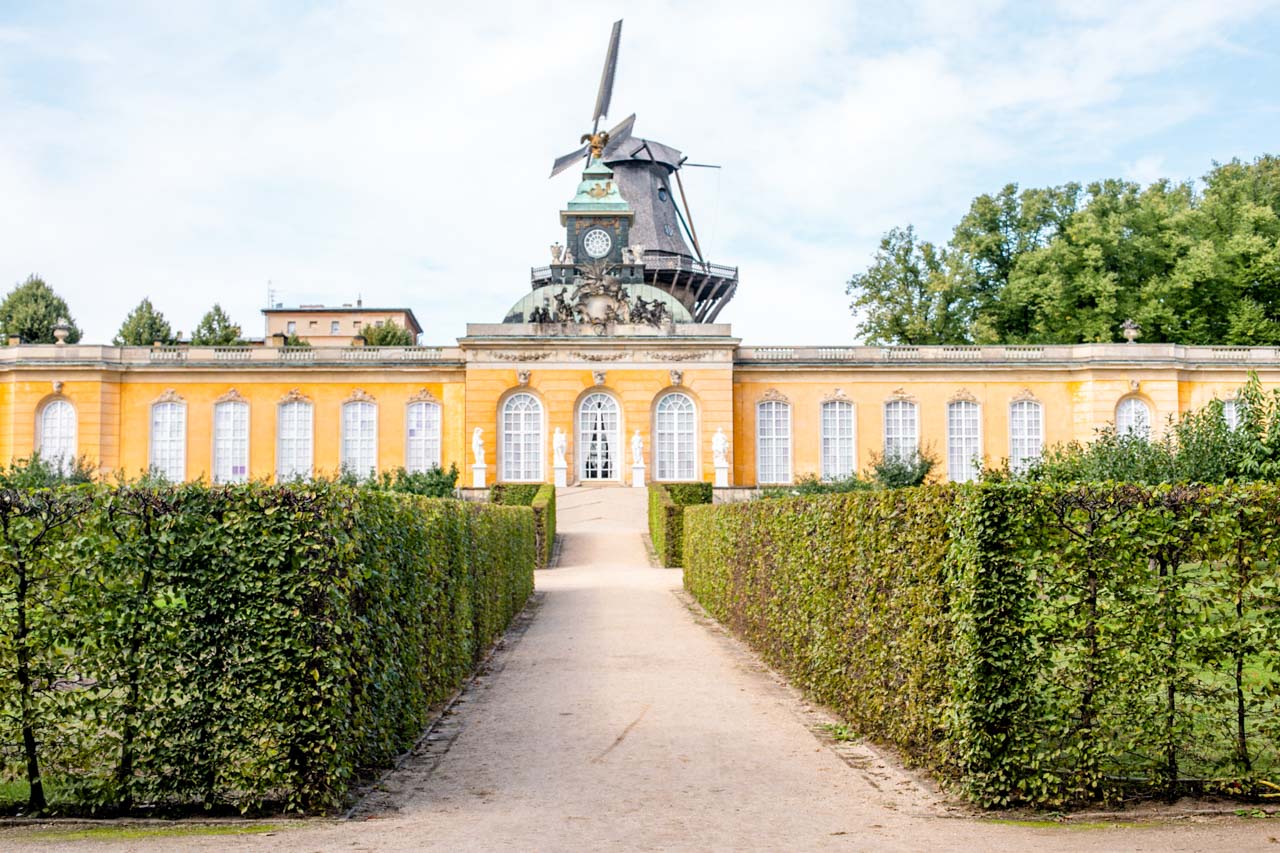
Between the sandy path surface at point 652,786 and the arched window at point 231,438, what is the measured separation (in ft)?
97.9

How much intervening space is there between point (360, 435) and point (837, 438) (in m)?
16.7

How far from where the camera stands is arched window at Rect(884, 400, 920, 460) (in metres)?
40.7

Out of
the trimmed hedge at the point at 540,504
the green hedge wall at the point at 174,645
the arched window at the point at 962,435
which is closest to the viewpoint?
the green hedge wall at the point at 174,645

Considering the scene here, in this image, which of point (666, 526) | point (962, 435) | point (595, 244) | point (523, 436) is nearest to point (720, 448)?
point (523, 436)

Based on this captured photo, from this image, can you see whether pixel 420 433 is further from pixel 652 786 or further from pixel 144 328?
pixel 652 786

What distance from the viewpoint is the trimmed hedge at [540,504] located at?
27031 millimetres

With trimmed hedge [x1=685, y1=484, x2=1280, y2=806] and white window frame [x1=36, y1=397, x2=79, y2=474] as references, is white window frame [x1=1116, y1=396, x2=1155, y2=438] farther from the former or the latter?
white window frame [x1=36, y1=397, x2=79, y2=474]

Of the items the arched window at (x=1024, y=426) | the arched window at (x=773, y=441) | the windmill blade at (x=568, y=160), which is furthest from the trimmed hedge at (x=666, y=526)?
the windmill blade at (x=568, y=160)

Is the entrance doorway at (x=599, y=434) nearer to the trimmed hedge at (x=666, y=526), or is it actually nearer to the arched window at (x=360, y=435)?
the arched window at (x=360, y=435)

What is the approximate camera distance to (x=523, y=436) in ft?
129

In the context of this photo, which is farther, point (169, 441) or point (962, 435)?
Result: point (962, 435)

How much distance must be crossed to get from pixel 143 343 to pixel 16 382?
15016mm

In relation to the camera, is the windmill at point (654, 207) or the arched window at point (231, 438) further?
the windmill at point (654, 207)

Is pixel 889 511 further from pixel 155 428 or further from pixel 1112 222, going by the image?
pixel 1112 222
